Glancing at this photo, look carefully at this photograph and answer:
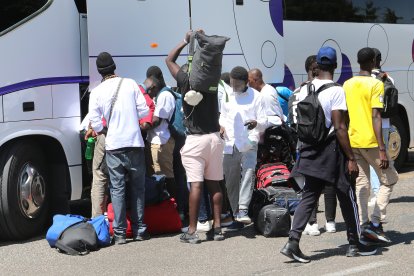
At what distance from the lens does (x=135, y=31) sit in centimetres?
867

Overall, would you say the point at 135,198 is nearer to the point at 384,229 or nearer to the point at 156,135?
the point at 156,135

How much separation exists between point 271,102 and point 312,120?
9.96ft

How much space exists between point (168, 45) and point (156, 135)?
1157 millimetres

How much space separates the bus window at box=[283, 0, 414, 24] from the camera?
1120 cm

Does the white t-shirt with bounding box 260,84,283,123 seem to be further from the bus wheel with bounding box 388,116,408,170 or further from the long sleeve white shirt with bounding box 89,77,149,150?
the bus wheel with bounding box 388,116,408,170

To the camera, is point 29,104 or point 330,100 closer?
point 330,100

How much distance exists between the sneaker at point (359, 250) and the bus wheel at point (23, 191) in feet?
10.9

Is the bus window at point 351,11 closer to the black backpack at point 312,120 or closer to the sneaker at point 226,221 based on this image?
the sneaker at point 226,221

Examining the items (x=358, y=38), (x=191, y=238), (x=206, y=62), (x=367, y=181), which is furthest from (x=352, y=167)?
(x=358, y=38)

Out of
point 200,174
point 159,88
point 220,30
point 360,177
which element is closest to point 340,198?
point 360,177

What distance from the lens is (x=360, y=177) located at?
7562mm

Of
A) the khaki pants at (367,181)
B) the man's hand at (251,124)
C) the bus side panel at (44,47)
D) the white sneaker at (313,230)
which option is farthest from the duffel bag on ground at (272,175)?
the bus side panel at (44,47)

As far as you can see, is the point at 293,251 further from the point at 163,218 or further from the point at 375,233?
the point at 163,218

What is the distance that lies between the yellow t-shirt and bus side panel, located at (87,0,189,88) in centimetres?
239
